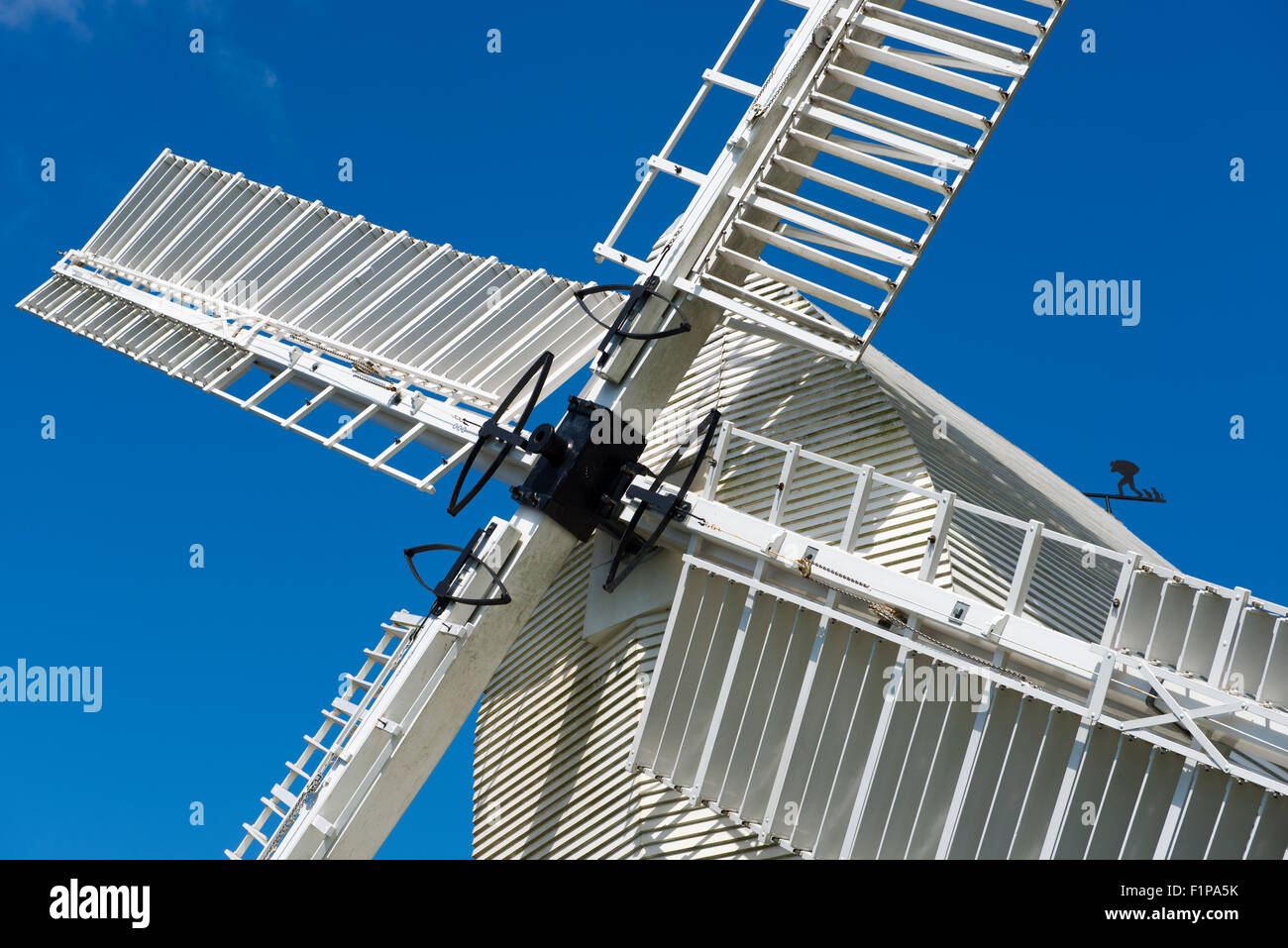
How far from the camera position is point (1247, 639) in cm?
1037

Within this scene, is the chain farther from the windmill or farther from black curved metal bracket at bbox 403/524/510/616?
black curved metal bracket at bbox 403/524/510/616

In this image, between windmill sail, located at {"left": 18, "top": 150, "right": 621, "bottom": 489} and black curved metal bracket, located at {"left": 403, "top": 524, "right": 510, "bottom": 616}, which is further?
windmill sail, located at {"left": 18, "top": 150, "right": 621, "bottom": 489}

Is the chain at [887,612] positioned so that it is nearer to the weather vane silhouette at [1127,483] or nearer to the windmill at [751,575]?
the windmill at [751,575]

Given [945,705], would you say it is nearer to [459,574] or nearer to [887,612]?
[887,612]

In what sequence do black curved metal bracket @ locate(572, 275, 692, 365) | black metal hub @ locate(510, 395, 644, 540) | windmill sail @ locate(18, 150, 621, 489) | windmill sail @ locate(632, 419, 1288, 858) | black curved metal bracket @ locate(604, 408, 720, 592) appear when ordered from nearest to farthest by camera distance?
windmill sail @ locate(632, 419, 1288, 858) < black curved metal bracket @ locate(604, 408, 720, 592) < black metal hub @ locate(510, 395, 644, 540) < black curved metal bracket @ locate(572, 275, 692, 365) < windmill sail @ locate(18, 150, 621, 489)

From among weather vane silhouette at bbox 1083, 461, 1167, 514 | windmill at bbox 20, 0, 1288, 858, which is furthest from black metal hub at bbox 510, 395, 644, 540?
weather vane silhouette at bbox 1083, 461, 1167, 514

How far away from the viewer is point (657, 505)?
1312cm

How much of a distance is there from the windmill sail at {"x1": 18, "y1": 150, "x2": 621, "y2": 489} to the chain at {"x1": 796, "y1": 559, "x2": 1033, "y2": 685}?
3.59m

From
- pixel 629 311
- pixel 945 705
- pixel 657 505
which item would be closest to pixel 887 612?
pixel 945 705

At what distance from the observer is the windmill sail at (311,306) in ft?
49.7

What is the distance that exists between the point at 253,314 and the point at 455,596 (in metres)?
5.87

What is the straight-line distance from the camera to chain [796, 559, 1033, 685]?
37.1 ft
